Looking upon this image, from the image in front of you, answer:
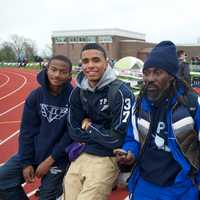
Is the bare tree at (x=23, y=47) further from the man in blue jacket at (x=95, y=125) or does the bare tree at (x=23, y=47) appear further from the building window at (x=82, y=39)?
the man in blue jacket at (x=95, y=125)

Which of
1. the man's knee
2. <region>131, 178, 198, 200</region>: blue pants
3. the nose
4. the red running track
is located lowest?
the red running track

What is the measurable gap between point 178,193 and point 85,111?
1.20m

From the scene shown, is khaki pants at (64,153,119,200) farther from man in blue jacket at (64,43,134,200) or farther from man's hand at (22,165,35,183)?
man's hand at (22,165,35,183)

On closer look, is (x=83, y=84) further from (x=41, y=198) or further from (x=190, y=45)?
(x=190, y=45)

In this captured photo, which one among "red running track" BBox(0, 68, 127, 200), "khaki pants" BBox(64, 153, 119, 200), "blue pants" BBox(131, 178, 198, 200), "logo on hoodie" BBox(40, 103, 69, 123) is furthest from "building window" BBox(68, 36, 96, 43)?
"blue pants" BBox(131, 178, 198, 200)

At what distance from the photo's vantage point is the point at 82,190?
10.2 feet

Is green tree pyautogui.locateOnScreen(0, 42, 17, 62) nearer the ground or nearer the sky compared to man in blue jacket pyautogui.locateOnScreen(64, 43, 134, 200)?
nearer the ground

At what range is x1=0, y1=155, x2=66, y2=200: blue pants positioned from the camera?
3703 millimetres

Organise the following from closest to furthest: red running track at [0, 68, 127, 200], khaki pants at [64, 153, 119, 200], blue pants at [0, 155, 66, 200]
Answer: khaki pants at [64, 153, 119, 200]
blue pants at [0, 155, 66, 200]
red running track at [0, 68, 127, 200]

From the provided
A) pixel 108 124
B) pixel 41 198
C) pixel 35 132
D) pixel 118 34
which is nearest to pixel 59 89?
pixel 35 132

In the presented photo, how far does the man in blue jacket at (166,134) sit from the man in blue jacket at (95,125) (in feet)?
1.05

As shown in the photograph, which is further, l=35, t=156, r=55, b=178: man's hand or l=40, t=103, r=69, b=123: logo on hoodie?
l=40, t=103, r=69, b=123: logo on hoodie

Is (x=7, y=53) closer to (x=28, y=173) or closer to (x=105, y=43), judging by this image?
(x=105, y=43)

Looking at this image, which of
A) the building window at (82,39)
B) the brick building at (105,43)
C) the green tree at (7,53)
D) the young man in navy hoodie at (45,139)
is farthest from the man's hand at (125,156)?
the green tree at (7,53)
